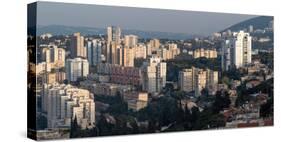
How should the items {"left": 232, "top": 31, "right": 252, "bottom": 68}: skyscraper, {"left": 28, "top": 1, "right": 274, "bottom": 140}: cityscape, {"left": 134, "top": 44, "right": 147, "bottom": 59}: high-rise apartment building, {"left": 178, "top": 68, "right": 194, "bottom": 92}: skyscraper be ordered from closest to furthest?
{"left": 28, "top": 1, "right": 274, "bottom": 140}: cityscape
{"left": 134, "top": 44, "right": 147, "bottom": 59}: high-rise apartment building
{"left": 178, "top": 68, "right": 194, "bottom": 92}: skyscraper
{"left": 232, "top": 31, "right": 252, "bottom": 68}: skyscraper

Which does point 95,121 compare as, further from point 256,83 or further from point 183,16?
point 256,83

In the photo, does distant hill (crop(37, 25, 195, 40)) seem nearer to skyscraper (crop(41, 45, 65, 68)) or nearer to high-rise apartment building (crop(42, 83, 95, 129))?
skyscraper (crop(41, 45, 65, 68))

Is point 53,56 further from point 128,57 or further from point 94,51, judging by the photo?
point 128,57

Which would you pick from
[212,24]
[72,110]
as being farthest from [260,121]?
[72,110]

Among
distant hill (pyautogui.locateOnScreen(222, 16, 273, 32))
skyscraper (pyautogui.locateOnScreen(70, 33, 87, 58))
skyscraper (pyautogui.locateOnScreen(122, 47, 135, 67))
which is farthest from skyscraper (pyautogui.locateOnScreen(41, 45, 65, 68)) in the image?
distant hill (pyautogui.locateOnScreen(222, 16, 273, 32))

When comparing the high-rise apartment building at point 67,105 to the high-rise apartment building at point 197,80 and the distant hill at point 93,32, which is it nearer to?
the distant hill at point 93,32

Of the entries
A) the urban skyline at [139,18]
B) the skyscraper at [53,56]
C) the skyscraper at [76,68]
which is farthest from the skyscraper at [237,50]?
the skyscraper at [53,56]
